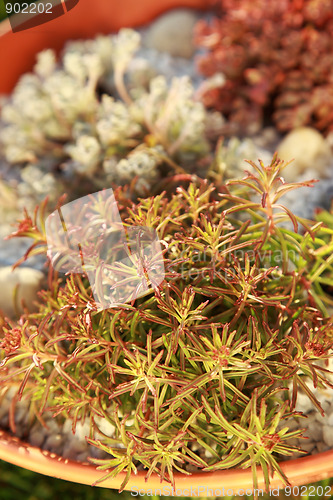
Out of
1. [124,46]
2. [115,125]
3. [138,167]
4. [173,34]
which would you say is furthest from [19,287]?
[173,34]

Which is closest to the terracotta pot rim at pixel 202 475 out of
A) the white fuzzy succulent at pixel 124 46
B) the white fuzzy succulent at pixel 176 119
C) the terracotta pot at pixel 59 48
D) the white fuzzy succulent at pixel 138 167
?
the terracotta pot at pixel 59 48

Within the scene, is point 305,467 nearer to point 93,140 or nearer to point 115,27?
point 93,140

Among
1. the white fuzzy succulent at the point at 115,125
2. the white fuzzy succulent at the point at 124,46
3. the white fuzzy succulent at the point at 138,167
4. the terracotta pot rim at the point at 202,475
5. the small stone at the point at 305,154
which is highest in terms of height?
the white fuzzy succulent at the point at 124,46

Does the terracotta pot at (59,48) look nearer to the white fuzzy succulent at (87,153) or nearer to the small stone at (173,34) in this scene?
the small stone at (173,34)

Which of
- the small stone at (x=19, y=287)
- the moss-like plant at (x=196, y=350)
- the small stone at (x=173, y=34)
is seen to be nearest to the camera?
the moss-like plant at (x=196, y=350)

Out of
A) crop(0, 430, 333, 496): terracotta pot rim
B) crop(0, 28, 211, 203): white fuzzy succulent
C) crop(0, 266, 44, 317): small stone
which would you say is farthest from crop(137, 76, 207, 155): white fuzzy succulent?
crop(0, 430, 333, 496): terracotta pot rim

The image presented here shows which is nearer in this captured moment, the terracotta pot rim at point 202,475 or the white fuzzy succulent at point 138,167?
the terracotta pot rim at point 202,475

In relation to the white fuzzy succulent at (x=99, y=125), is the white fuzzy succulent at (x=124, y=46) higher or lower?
higher
